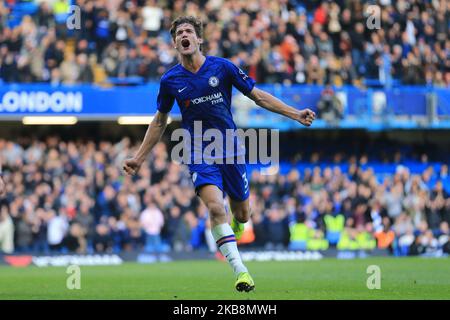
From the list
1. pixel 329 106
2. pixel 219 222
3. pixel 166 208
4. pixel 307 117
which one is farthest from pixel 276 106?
pixel 329 106

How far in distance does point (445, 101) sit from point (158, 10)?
28.2 ft

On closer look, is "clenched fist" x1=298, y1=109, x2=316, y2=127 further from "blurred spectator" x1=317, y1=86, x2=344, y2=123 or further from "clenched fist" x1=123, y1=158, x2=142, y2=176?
"blurred spectator" x1=317, y1=86, x2=344, y2=123

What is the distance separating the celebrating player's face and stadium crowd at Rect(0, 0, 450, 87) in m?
16.1

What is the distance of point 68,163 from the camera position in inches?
1049

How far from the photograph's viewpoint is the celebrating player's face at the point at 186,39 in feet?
36.5

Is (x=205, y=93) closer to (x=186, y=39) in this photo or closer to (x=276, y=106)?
(x=186, y=39)

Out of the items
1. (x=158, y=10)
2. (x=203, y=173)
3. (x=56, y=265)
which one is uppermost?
(x=158, y=10)

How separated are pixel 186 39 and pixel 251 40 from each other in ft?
59.3

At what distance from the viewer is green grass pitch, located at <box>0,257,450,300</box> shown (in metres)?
11.7

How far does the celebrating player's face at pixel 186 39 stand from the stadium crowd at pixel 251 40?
1614cm

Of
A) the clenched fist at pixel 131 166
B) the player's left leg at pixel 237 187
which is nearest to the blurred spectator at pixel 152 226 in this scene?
the player's left leg at pixel 237 187

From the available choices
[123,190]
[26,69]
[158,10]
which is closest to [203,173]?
[123,190]

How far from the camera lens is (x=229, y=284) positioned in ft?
46.1
